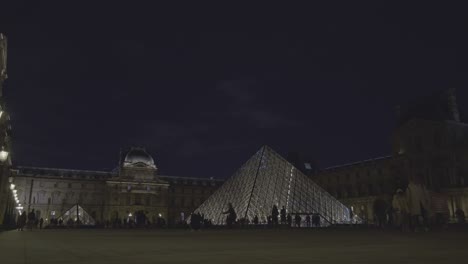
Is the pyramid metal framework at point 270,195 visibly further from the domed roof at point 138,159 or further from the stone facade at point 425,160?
the domed roof at point 138,159

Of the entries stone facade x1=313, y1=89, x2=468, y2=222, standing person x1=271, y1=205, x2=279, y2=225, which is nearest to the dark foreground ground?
standing person x1=271, y1=205, x2=279, y2=225

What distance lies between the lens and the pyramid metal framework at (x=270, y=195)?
93.6ft

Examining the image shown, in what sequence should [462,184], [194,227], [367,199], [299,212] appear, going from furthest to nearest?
1. [367,199]
2. [462,184]
3. [299,212]
4. [194,227]

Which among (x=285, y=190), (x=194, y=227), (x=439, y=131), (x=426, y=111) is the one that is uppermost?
(x=426, y=111)

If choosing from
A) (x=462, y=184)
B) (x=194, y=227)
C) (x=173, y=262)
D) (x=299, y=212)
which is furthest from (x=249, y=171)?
(x=173, y=262)

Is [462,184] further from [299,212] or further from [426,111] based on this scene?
[299,212]

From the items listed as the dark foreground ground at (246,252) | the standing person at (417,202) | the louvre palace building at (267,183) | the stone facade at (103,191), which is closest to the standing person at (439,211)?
the louvre palace building at (267,183)

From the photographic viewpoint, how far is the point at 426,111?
4916 cm

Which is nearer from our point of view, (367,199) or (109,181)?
(367,199)

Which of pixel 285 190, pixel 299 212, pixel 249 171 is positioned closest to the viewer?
pixel 299 212

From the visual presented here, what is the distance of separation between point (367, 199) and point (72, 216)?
36881 mm

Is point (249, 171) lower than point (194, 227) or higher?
higher

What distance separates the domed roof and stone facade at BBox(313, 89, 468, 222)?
120 feet

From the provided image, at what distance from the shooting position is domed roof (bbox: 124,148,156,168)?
244 ft
